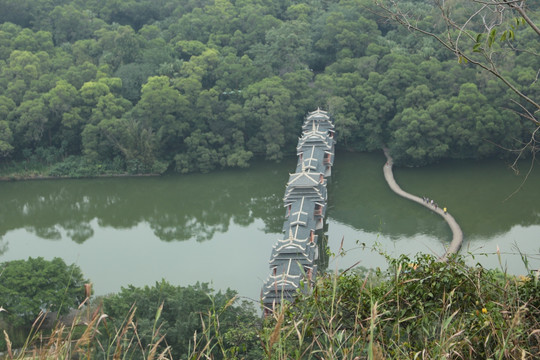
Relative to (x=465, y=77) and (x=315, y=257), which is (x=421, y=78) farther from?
(x=315, y=257)

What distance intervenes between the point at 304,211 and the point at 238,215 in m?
3.26

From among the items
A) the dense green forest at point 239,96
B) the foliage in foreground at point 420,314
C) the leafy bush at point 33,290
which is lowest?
the leafy bush at point 33,290

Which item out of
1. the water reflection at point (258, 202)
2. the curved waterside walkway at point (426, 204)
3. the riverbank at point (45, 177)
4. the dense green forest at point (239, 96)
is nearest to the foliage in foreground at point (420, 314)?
the curved waterside walkway at point (426, 204)

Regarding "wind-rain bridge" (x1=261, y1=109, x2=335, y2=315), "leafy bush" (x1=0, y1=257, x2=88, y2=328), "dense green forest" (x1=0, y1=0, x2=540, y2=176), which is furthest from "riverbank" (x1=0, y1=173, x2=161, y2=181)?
"leafy bush" (x1=0, y1=257, x2=88, y2=328)

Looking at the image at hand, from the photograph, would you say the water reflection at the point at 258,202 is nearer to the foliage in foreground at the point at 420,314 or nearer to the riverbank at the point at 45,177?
the riverbank at the point at 45,177

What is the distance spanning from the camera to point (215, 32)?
25.9 metres

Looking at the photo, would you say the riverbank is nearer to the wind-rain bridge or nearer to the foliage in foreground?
the wind-rain bridge

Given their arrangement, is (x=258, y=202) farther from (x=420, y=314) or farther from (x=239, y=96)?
(x=420, y=314)

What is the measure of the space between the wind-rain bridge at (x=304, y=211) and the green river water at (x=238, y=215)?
86cm

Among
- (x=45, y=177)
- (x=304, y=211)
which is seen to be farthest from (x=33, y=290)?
(x=45, y=177)

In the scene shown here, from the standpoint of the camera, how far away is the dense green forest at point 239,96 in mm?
20953

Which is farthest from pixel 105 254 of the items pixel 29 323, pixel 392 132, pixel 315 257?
pixel 392 132

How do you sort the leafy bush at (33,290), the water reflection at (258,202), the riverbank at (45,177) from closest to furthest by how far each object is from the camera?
the leafy bush at (33,290) < the water reflection at (258,202) < the riverbank at (45,177)

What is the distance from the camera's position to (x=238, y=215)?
18.6 metres
